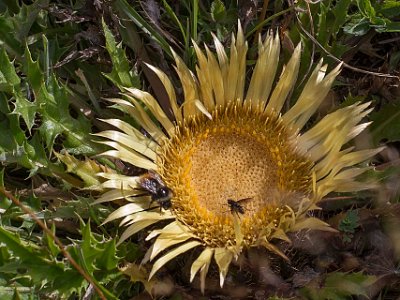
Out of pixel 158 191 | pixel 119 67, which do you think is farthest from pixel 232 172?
pixel 119 67

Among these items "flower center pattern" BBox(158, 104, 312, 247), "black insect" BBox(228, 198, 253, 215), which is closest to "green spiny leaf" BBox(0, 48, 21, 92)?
"flower center pattern" BBox(158, 104, 312, 247)

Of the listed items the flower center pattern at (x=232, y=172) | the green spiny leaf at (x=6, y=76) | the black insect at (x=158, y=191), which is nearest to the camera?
the black insect at (x=158, y=191)

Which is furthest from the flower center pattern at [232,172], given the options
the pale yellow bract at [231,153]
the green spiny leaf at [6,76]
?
the green spiny leaf at [6,76]

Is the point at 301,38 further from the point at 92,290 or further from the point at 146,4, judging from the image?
the point at 92,290

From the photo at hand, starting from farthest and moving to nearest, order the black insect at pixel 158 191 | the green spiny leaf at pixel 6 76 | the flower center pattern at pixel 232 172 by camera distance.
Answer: the green spiny leaf at pixel 6 76 < the flower center pattern at pixel 232 172 < the black insect at pixel 158 191

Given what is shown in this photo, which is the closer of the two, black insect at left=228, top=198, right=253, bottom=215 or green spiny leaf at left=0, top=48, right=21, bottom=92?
black insect at left=228, top=198, right=253, bottom=215

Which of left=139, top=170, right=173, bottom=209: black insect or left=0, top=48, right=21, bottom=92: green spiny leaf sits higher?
left=0, top=48, right=21, bottom=92: green spiny leaf

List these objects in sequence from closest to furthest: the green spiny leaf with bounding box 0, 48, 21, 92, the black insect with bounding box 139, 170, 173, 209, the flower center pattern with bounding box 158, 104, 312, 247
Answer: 1. the black insect with bounding box 139, 170, 173, 209
2. the flower center pattern with bounding box 158, 104, 312, 247
3. the green spiny leaf with bounding box 0, 48, 21, 92

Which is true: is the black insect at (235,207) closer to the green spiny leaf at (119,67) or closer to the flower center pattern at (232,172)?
the flower center pattern at (232,172)

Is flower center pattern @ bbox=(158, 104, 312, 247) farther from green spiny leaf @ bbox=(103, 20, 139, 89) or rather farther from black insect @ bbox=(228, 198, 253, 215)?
green spiny leaf @ bbox=(103, 20, 139, 89)

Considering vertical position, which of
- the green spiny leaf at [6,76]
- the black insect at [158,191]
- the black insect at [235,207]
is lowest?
the black insect at [235,207]
